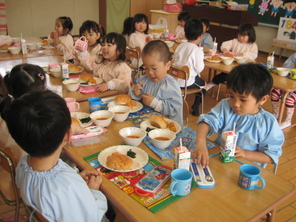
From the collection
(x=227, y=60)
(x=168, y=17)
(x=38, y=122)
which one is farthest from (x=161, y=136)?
(x=168, y=17)

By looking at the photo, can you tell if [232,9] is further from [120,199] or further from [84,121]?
[120,199]

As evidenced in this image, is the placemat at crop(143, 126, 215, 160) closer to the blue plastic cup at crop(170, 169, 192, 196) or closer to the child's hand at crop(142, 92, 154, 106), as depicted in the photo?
the blue plastic cup at crop(170, 169, 192, 196)

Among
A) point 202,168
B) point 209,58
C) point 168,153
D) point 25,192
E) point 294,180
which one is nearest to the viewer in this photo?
point 25,192

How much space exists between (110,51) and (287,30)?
5480 mm

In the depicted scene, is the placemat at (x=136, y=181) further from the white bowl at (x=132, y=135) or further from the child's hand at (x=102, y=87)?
the child's hand at (x=102, y=87)

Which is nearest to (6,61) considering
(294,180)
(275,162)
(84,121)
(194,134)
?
(84,121)

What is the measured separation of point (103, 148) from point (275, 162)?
→ 3.15 ft

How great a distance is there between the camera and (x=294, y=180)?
273 cm

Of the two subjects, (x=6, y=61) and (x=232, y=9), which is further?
(x=232, y=9)

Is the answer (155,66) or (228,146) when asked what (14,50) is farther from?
(228,146)

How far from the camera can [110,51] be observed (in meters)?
2.81

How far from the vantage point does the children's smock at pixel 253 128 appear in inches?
63.4

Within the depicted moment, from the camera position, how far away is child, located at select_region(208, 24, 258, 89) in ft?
14.2

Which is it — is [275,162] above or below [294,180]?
above
